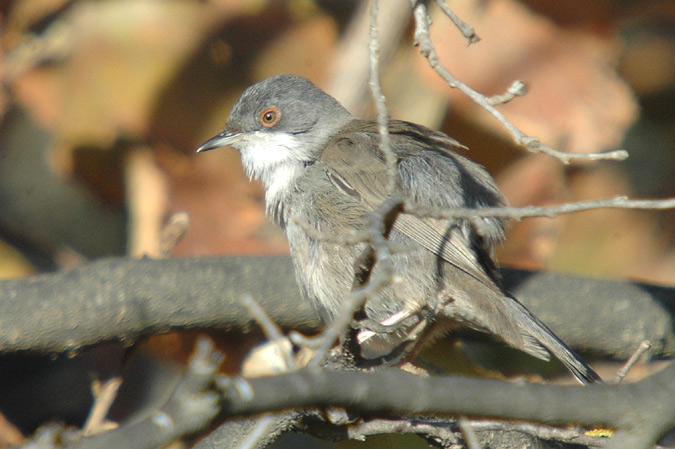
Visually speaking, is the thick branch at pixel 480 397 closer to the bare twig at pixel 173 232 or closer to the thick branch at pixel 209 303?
the thick branch at pixel 209 303

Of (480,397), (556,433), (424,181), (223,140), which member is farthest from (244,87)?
(480,397)

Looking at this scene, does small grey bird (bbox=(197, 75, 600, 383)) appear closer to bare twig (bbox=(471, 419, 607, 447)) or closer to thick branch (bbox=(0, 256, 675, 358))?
bare twig (bbox=(471, 419, 607, 447))

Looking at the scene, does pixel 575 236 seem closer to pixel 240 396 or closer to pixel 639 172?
pixel 639 172

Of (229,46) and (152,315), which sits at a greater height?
(229,46)

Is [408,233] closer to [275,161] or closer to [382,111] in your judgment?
[275,161]

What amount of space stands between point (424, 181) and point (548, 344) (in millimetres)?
959

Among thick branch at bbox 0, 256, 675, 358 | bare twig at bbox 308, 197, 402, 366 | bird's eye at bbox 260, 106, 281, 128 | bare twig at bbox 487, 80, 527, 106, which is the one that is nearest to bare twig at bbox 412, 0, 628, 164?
bare twig at bbox 487, 80, 527, 106

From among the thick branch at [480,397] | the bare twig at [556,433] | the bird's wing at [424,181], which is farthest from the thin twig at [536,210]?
the bird's wing at [424,181]

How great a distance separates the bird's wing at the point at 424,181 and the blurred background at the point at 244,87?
4.98 ft

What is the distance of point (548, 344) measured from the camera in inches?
130

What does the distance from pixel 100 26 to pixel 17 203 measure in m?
1.95

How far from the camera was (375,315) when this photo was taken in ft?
11.9

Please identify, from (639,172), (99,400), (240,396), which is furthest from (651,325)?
(240,396)

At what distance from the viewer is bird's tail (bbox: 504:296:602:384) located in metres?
3.28
